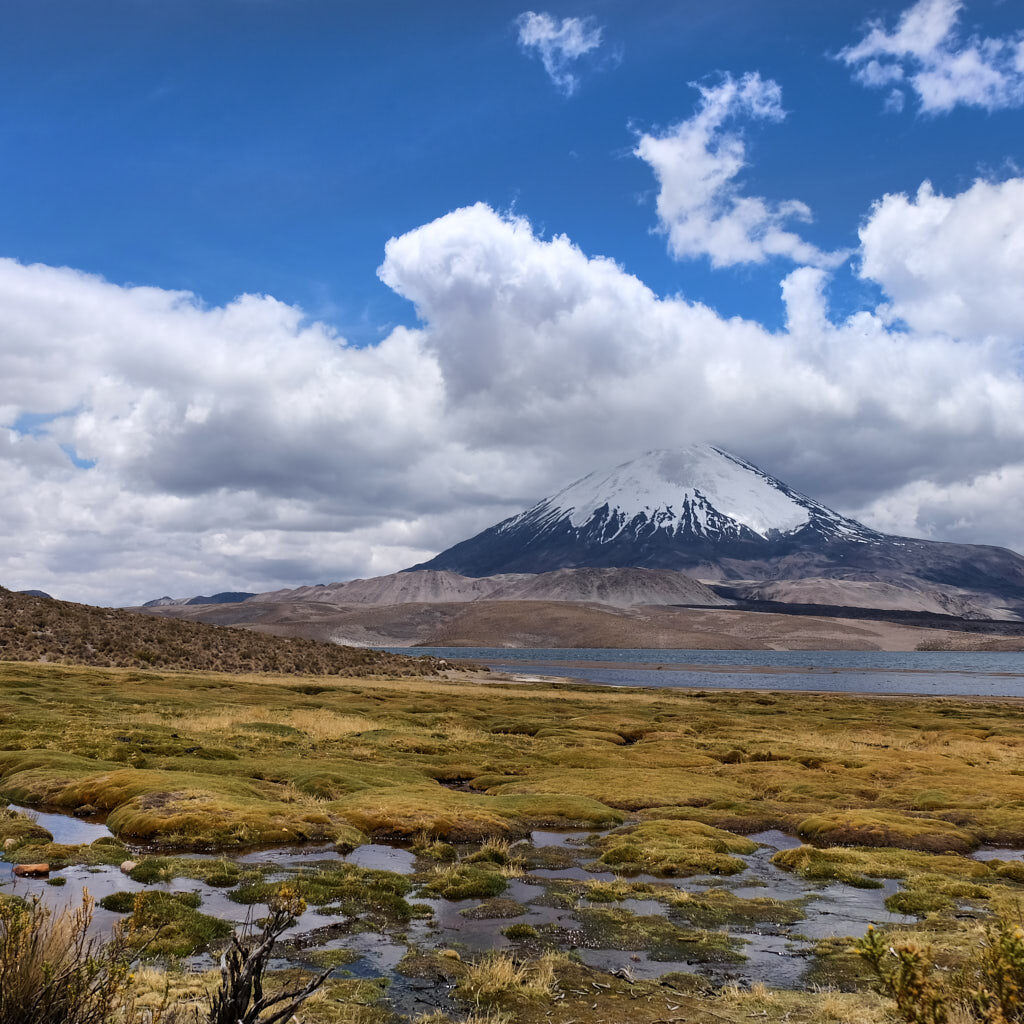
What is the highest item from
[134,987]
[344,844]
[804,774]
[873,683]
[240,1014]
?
[240,1014]

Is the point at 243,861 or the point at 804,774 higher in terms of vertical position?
the point at 243,861

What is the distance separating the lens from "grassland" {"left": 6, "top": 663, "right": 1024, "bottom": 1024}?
597 inches

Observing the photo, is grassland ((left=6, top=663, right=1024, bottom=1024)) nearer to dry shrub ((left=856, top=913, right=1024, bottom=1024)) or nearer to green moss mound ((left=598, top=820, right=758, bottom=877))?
green moss mound ((left=598, top=820, right=758, bottom=877))

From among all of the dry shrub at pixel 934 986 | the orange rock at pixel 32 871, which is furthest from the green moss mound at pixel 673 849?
the dry shrub at pixel 934 986

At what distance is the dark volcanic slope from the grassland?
26395mm

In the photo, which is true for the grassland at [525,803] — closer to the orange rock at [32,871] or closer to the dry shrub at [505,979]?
the dry shrub at [505,979]

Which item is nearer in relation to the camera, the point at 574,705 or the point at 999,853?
the point at 999,853

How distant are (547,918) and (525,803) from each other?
13.8 m

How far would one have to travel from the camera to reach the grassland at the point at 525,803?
1517 cm

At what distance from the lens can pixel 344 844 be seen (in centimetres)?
2459

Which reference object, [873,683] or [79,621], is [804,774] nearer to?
[79,621]

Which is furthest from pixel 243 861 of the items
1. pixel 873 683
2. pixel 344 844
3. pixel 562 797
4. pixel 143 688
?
pixel 873 683

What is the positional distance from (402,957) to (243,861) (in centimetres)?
853

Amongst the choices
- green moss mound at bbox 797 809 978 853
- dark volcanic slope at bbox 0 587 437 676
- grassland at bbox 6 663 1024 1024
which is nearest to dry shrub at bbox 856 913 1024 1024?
grassland at bbox 6 663 1024 1024
